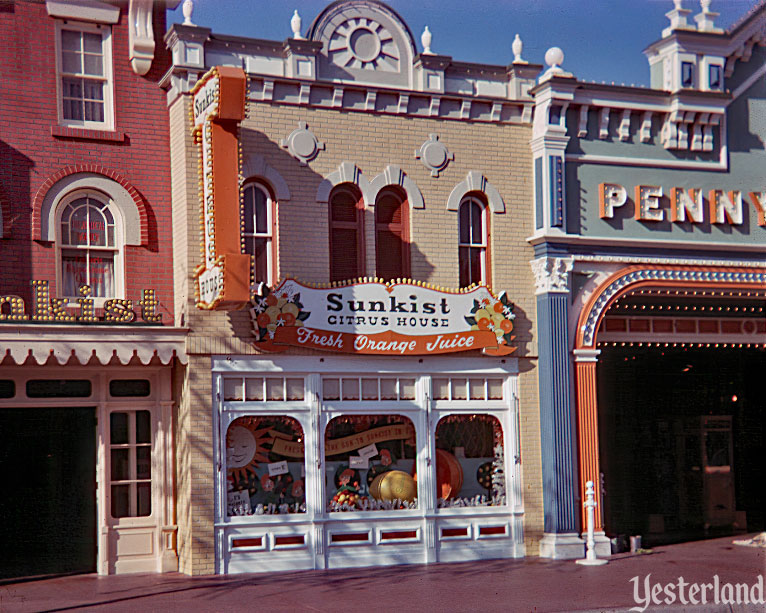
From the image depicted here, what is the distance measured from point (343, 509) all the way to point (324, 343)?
2.60 metres

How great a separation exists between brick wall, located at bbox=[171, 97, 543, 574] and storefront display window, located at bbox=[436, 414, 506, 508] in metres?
0.45

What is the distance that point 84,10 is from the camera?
17.0 metres

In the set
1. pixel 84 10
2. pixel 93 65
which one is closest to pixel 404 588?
pixel 93 65

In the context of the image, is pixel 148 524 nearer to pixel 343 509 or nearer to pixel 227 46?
pixel 343 509

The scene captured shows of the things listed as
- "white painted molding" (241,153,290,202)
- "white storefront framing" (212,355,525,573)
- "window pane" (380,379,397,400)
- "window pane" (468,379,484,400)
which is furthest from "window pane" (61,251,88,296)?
"window pane" (468,379,484,400)

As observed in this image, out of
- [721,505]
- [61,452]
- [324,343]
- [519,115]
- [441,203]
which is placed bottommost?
[721,505]

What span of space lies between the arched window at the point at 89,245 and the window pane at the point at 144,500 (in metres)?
2.93

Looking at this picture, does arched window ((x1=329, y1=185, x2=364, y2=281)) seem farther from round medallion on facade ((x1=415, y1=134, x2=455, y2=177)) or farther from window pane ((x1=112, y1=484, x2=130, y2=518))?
window pane ((x1=112, y1=484, x2=130, y2=518))

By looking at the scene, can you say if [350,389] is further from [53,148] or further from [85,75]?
[85,75]

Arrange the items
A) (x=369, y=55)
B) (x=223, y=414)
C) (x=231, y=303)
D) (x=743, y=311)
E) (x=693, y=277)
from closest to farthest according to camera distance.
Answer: (x=231, y=303) < (x=223, y=414) < (x=369, y=55) < (x=693, y=277) < (x=743, y=311)

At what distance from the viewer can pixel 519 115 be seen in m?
18.9

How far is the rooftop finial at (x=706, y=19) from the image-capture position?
19.4m

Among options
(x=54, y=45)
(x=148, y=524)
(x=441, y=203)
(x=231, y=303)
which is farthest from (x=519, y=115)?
(x=148, y=524)

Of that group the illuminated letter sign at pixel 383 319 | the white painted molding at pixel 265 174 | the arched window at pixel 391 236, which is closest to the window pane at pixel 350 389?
the illuminated letter sign at pixel 383 319
